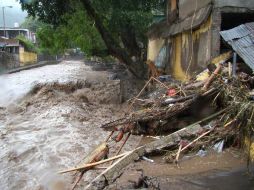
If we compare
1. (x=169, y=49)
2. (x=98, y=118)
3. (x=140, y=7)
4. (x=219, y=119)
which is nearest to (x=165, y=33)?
(x=169, y=49)

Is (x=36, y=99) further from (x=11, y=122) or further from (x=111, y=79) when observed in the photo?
(x=111, y=79)

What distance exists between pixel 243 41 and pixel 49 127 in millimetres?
7227

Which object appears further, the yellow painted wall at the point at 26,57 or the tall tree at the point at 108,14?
the yellow painted wall at the point at 26,57

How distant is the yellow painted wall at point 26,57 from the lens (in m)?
41.6

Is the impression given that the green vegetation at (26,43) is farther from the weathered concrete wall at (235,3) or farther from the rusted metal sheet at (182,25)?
the weathered concrete wall at (235,3)

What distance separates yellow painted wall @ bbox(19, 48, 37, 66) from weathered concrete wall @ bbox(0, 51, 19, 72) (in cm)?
403

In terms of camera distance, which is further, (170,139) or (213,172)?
(213,172)

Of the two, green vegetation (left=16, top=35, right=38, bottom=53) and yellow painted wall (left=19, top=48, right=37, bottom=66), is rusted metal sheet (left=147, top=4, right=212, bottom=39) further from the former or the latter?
green vegetation (left=16, top=35, right=38, bottom=53)

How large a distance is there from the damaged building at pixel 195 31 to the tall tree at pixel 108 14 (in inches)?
62.8

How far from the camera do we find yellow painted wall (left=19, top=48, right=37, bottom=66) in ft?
136

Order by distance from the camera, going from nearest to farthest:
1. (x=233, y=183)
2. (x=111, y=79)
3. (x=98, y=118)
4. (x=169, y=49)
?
(x=233, y=183), (x=98, y=118), (x=169, y=49), (x=111, y=79)

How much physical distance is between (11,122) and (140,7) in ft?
26.9

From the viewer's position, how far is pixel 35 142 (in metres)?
11.7

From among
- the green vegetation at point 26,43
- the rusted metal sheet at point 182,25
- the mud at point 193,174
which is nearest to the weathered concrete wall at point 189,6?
the rusted metal sheet at point 182,25
